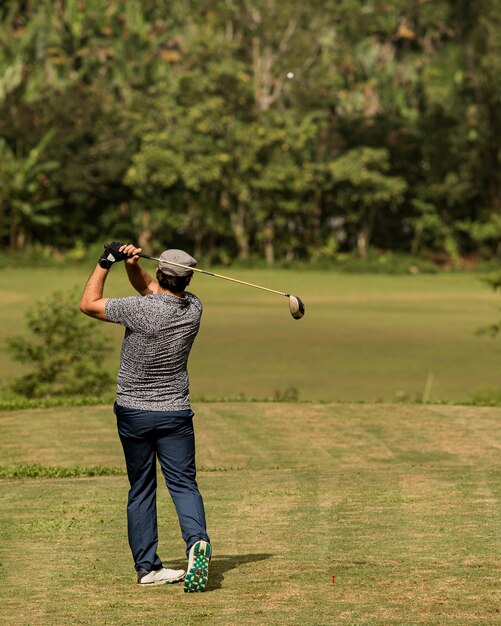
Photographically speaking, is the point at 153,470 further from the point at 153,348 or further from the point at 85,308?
the point at 85,308

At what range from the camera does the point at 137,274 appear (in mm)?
8242

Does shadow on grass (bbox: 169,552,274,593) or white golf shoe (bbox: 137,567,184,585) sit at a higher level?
white golf shoe (bbox: 137,567,184,585)

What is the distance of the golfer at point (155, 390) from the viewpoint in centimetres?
785

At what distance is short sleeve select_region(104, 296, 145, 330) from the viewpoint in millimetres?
7828

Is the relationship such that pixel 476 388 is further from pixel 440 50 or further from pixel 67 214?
pixel 440 50

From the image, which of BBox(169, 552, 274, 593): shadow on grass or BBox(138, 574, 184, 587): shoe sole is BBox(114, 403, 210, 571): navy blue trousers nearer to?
BBox(138, 574, 184, 587): shoe sole

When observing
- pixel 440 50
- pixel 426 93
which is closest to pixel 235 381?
pixel 426 93

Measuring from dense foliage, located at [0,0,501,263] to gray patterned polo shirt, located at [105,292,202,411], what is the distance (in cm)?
4815

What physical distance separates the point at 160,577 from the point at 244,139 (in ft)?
161

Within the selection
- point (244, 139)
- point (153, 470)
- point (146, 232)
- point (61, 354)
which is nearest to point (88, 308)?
point (153, 470)

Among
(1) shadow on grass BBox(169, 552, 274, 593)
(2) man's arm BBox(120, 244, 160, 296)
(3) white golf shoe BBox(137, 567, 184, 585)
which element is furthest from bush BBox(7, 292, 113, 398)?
(3) white golf shoe BBox(137, 567, 184, 585)

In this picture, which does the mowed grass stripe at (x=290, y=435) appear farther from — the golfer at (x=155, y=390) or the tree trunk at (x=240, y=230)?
the tree trunk at (x=240, y=230)

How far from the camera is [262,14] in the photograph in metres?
58.2

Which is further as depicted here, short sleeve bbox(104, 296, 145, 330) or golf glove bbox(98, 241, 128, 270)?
golf glove bbox(98, 241, 128, 270)
